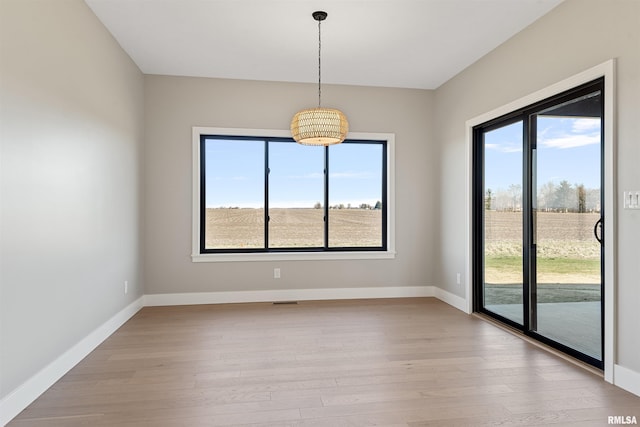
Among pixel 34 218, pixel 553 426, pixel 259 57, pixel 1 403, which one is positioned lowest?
pixel 553 426

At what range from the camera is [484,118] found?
4.09m

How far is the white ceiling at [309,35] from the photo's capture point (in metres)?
3.14

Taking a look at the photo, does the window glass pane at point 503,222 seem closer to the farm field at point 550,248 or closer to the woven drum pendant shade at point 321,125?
the farm field at point 550,248

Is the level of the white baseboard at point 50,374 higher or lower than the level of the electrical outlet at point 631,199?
lower

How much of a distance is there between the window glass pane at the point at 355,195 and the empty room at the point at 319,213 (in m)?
0.03

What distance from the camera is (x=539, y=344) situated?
334cm

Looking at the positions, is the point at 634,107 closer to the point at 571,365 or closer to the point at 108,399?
the point at 571,365

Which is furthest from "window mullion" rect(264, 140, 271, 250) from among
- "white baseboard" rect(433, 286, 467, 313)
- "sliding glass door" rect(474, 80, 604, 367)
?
"sliding glass door" rect(474, 80, 604, 367)

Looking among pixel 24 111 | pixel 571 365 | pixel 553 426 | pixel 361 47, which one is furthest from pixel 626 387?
pixel 24 111

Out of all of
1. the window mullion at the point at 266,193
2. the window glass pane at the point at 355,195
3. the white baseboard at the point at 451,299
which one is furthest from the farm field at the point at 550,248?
the window mullion at the point at 266,193

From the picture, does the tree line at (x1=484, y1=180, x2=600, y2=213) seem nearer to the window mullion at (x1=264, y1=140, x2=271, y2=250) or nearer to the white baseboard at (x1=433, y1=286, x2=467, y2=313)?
the white baseboard at (x1=433, y1=286, x2=467, y2=313)

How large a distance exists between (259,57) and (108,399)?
333 cm

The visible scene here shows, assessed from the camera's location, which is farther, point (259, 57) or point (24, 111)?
point (259, 57)

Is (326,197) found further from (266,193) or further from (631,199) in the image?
(631,199)
